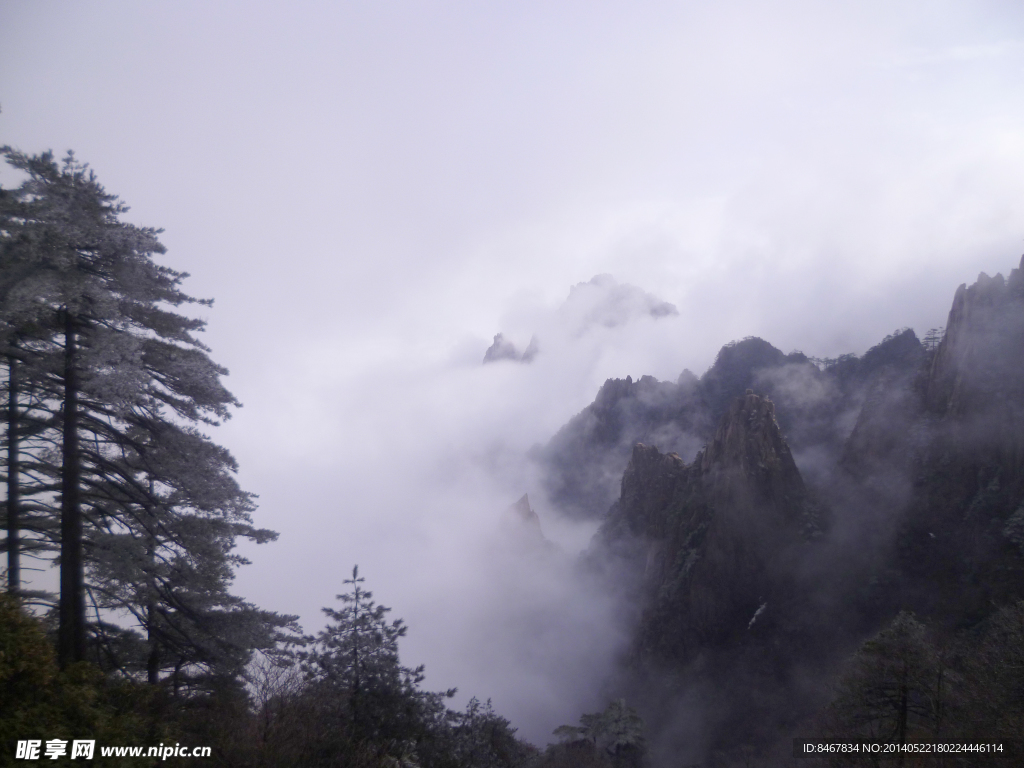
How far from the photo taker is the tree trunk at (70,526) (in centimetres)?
1062

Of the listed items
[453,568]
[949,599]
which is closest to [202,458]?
[949,599]

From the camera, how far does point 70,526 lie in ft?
35.2

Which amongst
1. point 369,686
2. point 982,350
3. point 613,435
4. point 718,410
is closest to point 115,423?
point 369,686

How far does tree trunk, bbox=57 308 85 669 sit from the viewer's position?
418 inches

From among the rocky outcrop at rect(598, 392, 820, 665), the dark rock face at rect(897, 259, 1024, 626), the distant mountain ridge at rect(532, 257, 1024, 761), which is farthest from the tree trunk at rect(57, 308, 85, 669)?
the rocky outcrop at rect(598, 392, 820, 665)

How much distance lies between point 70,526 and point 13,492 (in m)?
1.25

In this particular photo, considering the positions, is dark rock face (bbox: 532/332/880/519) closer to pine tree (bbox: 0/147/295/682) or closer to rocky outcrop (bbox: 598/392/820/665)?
rocky outcrop (bbox: 598/392/820/665)

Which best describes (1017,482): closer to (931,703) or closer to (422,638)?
(931,703)

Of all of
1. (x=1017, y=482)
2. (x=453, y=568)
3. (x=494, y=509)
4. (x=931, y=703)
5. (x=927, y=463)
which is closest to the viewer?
(x=931, y=703)

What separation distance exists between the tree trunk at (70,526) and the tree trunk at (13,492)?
0.71 m

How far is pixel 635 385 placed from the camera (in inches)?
4929

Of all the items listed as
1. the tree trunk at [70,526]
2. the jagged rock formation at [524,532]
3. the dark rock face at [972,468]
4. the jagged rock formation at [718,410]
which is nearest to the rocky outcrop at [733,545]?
the jagged rock formation at [718,410]

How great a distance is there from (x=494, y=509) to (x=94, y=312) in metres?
165

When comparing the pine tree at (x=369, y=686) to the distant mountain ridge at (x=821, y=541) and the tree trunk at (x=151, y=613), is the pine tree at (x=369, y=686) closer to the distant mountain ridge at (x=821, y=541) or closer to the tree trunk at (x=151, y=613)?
the tree trunk at (x=151, y=613)
